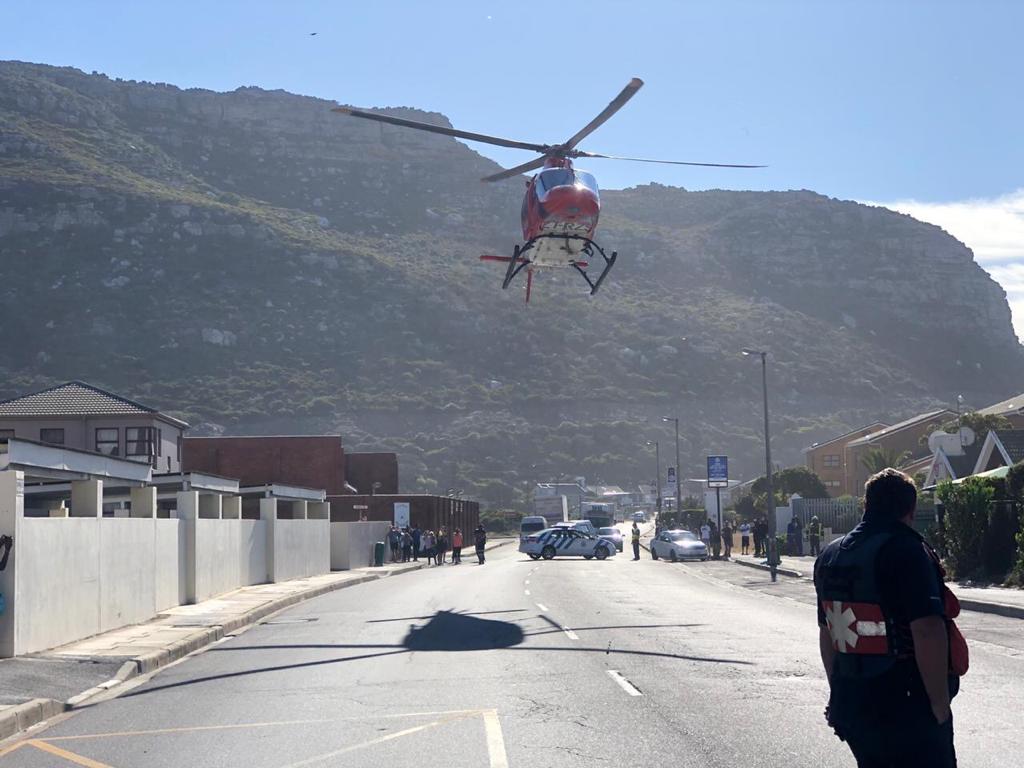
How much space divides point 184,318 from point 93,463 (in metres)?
77.5

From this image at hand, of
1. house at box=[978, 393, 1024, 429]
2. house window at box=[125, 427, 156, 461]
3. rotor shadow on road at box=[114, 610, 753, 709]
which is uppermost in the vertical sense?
house at box=[978, 393, 1024, 429]

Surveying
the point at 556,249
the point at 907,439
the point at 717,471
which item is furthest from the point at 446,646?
the point at 907,439

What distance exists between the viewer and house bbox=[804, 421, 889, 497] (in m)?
85.1

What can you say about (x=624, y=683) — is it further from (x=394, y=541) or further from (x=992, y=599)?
(x=394, y=541)

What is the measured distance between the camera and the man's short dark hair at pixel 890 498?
557 cm

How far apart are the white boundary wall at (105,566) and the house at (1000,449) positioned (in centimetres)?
2719

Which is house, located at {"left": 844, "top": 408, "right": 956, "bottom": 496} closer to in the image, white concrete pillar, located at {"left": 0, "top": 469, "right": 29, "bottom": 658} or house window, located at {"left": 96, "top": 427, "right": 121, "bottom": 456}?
house window, located at {"left": 96, "top": 427, "right": 121, "bottom": 456}

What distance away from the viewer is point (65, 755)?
9688 mm

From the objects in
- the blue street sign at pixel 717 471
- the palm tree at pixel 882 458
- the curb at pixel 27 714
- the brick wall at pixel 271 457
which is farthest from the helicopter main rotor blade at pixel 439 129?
the palm tree at pixel 882 458

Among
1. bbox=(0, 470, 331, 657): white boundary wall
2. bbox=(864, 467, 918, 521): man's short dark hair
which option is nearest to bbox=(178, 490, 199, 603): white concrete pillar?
bbox=(0, 470, 331, 657): white boundary wall

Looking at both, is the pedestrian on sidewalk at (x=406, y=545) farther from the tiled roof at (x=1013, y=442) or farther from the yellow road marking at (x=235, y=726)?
the yellow road marking at (x=235, y=726)

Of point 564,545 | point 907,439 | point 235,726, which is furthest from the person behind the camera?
point 907,439

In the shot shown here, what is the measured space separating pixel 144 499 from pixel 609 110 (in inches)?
484

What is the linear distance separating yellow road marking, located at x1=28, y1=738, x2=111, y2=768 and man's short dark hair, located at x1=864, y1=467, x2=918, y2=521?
6.26 metres
